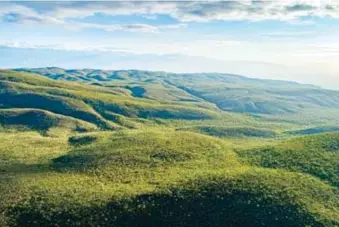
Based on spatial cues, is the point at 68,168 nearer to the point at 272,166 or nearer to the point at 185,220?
the point at 185,220

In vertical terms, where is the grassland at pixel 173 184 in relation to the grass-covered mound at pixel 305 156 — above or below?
below

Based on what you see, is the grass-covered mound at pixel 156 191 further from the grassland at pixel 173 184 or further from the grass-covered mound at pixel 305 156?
the grass-covered mound at pixel 305 156

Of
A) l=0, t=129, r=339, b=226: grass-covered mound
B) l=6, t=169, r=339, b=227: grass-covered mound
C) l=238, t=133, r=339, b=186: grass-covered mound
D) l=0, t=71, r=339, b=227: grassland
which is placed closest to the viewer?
l=6, t=169, r=339, b=227: grass-covered mound

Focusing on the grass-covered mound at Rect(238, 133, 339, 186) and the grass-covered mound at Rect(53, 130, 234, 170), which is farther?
the grass-covered mound at Rect(53, 130, 234, 170)

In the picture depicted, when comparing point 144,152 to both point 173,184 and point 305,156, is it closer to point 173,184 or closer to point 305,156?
point 173,184

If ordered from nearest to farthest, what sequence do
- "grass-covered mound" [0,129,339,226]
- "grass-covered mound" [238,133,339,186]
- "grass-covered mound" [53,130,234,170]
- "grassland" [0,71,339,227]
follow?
"grass-covered mound" [0,129,339,226] < "grassland" [0,71,339,227] < "grass-covered mound" [238,133,339,186] < "grass-covered mound" [53,130,234,170]

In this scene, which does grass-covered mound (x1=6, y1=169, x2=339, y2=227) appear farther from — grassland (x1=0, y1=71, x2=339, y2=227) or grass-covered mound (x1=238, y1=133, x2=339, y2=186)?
grass-covered mound (x1=238, y1=133, x2=339, y2=186)

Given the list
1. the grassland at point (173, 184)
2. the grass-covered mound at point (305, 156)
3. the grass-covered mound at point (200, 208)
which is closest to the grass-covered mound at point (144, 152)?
the grassland at point (173, 184)

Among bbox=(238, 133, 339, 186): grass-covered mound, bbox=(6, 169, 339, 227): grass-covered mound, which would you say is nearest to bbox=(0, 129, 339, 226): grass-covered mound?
bbox=(6, 169, 339, 227): grass-covered mound

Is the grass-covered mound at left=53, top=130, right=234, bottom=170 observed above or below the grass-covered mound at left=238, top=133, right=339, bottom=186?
below
